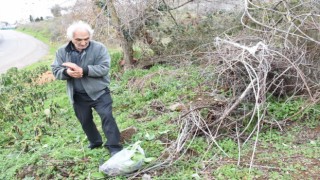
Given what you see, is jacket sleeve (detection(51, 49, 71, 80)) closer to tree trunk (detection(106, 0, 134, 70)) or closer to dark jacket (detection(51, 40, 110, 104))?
dark jacket (detection(51, 40, 110, 104))

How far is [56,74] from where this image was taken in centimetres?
398

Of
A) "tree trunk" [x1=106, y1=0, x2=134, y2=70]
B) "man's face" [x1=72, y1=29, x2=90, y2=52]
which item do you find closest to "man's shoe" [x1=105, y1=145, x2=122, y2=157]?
"man's face" [x1=72, y1=29, x2=90, y2=52]

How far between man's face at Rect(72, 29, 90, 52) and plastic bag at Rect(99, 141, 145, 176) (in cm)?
119

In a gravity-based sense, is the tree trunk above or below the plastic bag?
above

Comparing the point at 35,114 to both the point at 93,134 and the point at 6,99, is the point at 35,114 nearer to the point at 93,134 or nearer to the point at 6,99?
the point at 6,99

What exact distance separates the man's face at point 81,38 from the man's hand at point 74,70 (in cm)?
24

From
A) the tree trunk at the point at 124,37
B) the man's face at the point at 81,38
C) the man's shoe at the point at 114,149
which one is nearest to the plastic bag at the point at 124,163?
the man's shoe at the point at 114,149

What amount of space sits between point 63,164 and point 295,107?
10.0 ft

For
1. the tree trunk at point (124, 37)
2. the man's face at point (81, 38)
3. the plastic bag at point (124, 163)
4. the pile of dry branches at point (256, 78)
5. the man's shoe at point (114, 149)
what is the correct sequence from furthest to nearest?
1. the tree trunk at point (124, 37)
2. the pile of dry branches at point (256, 78)
3. the man's shoe at point (114, 149)
4. the man's face at point (81, 38)
5. the plastic bag at point (124, 163)

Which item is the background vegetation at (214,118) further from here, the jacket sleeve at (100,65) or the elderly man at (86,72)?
the jacket sleeve at (100,65)

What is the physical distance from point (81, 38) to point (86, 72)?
1.16 ft

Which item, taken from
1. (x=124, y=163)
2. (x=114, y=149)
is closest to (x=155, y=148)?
(x=114, y=149)

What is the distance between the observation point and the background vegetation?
13.0 feet

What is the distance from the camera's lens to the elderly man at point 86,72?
387 cm
